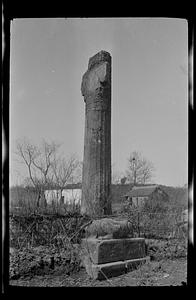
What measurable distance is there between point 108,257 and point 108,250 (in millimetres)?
94

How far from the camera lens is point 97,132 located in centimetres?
674

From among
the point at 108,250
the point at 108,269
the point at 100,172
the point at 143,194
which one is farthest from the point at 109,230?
the point at 143,194

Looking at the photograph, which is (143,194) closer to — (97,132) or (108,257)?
(97,132)

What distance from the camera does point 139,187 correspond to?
9188 mm

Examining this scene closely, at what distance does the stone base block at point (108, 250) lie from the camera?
459cm

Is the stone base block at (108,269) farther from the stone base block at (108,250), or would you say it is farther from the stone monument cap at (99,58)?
the stone monument cap at (99,58)

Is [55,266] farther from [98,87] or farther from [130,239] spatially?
[98,87]

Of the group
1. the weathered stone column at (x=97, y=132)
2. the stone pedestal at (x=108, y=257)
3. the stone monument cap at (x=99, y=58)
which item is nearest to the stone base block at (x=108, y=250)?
the stone pedestal at (x=108, y=257)

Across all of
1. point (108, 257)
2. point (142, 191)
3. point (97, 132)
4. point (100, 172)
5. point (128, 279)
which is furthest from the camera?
point (142, 191)

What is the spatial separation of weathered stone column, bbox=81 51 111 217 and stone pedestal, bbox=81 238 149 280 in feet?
4.89

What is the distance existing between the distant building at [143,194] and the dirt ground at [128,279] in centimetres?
251

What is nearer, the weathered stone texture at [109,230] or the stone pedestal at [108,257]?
the stone pedestal at [108,257]
